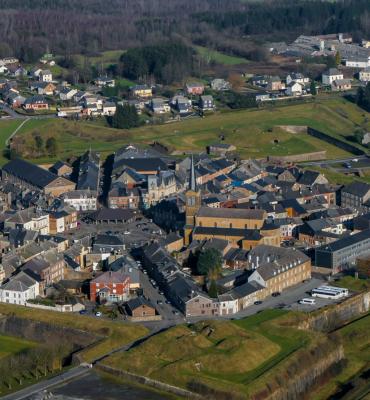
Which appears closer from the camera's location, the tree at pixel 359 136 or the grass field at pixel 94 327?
the grass field at pixel 94 327

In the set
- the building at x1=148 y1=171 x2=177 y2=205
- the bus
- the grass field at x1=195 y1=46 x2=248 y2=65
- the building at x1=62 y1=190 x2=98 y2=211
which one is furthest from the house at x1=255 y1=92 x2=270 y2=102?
the bus

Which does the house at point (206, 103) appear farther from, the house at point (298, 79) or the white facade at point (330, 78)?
the white facade at point (330, 78)

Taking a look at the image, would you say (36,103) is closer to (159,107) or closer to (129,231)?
(159,107)

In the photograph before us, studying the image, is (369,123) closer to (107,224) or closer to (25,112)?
(25,112)

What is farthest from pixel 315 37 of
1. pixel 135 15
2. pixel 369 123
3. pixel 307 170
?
pixel 307 170

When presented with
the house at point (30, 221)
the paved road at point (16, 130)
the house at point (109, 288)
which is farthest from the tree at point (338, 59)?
the house at point (109, 288)

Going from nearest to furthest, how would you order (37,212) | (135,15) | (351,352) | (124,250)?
(351,352)
(124,250)
(37,212)
(135,15)
